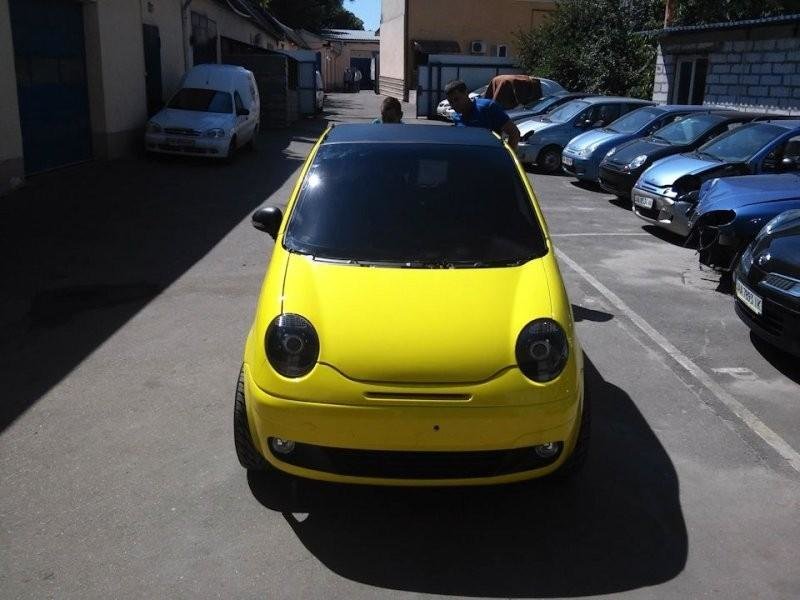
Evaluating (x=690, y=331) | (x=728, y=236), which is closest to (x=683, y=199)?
(x=728, y=236)

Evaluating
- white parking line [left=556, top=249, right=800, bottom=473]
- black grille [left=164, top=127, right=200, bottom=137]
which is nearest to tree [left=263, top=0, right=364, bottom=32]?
black grille [left=164, top=127, right=200, bottom=137]

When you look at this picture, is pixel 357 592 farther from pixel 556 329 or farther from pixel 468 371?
pixel 556 329

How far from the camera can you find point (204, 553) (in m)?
3.36

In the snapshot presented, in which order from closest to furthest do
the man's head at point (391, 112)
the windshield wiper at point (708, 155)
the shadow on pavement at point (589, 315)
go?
the shadow on pavement at point (589, 315) < the man's head at point (391, 112) < the windshield wiper at point (708, 155)

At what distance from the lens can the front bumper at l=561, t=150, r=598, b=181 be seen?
1459cm

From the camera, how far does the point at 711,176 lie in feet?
33.4

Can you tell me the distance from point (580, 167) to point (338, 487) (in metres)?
12.0

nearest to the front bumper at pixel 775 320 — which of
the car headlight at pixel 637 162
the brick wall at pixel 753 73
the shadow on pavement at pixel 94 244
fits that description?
the shadow on pavement at pixel 94 244

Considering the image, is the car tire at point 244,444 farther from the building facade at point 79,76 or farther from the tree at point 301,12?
the tree at point 301,12

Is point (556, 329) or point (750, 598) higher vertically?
point (556, 329)

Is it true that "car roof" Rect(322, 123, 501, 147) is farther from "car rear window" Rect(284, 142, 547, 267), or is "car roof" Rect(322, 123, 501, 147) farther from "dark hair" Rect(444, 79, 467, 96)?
"dark hair" Rect(444, 79, 467, 96)

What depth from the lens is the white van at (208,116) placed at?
51.3ft

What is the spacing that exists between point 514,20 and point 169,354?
1623 inches

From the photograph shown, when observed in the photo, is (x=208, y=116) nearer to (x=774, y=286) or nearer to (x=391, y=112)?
(x=391, y=112)
